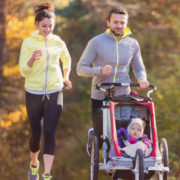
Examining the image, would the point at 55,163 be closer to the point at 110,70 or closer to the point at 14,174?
the point at 14,174

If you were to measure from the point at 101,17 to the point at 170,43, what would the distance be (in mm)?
4058

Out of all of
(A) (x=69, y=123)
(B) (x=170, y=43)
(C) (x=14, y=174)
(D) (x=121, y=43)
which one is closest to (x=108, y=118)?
(D) (x=121, y=43)

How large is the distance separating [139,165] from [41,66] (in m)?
1.89

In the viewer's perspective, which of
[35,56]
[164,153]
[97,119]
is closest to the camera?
[164,153]

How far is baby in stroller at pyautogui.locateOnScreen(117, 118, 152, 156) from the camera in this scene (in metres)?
6.08

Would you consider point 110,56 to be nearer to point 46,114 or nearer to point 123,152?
point 46,114

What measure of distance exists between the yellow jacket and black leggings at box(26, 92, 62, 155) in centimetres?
13

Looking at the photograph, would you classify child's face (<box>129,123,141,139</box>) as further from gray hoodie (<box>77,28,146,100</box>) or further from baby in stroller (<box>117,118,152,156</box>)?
gray hoodie (<box>77,28,146,100</box>)

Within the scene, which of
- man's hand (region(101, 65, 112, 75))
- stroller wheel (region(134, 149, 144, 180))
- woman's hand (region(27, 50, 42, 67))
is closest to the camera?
stroller wheel (region(134, 149, 144, 180))

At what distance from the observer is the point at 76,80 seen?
21.0m

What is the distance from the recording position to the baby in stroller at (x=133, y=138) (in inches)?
239

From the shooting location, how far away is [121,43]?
6.79 m

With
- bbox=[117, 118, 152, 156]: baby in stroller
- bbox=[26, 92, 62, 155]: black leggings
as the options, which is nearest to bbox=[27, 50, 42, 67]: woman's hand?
bbox=[26, 92, 62, 155]: black leggings

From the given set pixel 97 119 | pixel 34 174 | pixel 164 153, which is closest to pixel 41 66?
pixel 97 119
